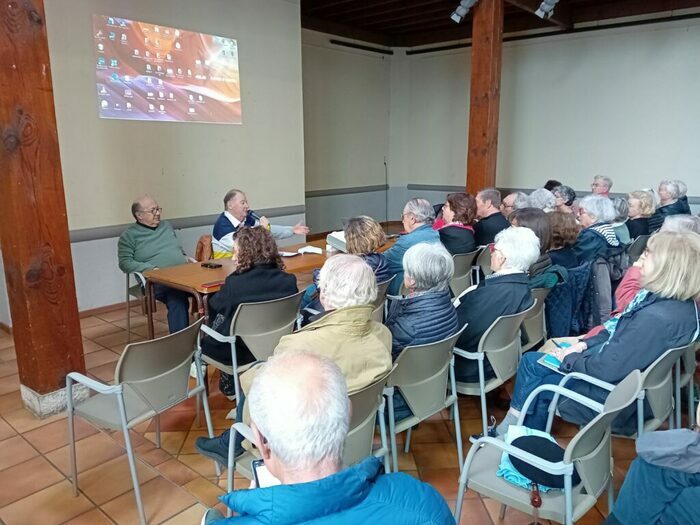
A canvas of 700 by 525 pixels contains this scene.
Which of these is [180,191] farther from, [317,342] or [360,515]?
[360,515]

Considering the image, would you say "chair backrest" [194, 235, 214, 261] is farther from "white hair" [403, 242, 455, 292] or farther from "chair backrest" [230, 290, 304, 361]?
"white hair" [403, 242, 455, 292]

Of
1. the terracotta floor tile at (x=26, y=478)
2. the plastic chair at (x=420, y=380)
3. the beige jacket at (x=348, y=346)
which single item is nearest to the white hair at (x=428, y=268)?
the plastic chair at (x=420, y=380)

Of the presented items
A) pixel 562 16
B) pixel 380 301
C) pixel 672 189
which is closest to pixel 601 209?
pixel 672 189

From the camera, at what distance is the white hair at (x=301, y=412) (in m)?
0.96

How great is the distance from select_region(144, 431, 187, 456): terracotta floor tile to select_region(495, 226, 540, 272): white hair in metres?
1.85

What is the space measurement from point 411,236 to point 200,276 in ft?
4.48

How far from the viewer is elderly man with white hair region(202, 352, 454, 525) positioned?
890mm

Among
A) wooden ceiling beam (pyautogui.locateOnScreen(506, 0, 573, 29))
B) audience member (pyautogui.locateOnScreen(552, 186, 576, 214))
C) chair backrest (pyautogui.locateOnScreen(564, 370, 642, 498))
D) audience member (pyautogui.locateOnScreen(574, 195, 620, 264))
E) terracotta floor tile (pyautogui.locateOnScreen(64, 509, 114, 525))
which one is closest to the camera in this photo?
chair backrest (pyautogui.locateOnScreen(564, 370, 642, 498))

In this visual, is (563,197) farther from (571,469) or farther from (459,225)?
(571,469)

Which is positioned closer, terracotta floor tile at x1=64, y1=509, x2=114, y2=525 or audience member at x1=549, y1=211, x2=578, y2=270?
terracotta floor tile at x1=64, y1=509, x2=114, y2=525

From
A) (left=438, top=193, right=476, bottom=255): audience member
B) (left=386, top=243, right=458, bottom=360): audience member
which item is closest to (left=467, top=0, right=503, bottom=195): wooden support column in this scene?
(left=438, top=193, right=476, bottom=255): audience member

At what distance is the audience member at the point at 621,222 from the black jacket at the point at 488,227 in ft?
2.62

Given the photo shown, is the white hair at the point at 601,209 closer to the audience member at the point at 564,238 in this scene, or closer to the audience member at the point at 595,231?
the audience member at the point at 595,231

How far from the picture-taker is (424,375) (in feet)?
6.89
